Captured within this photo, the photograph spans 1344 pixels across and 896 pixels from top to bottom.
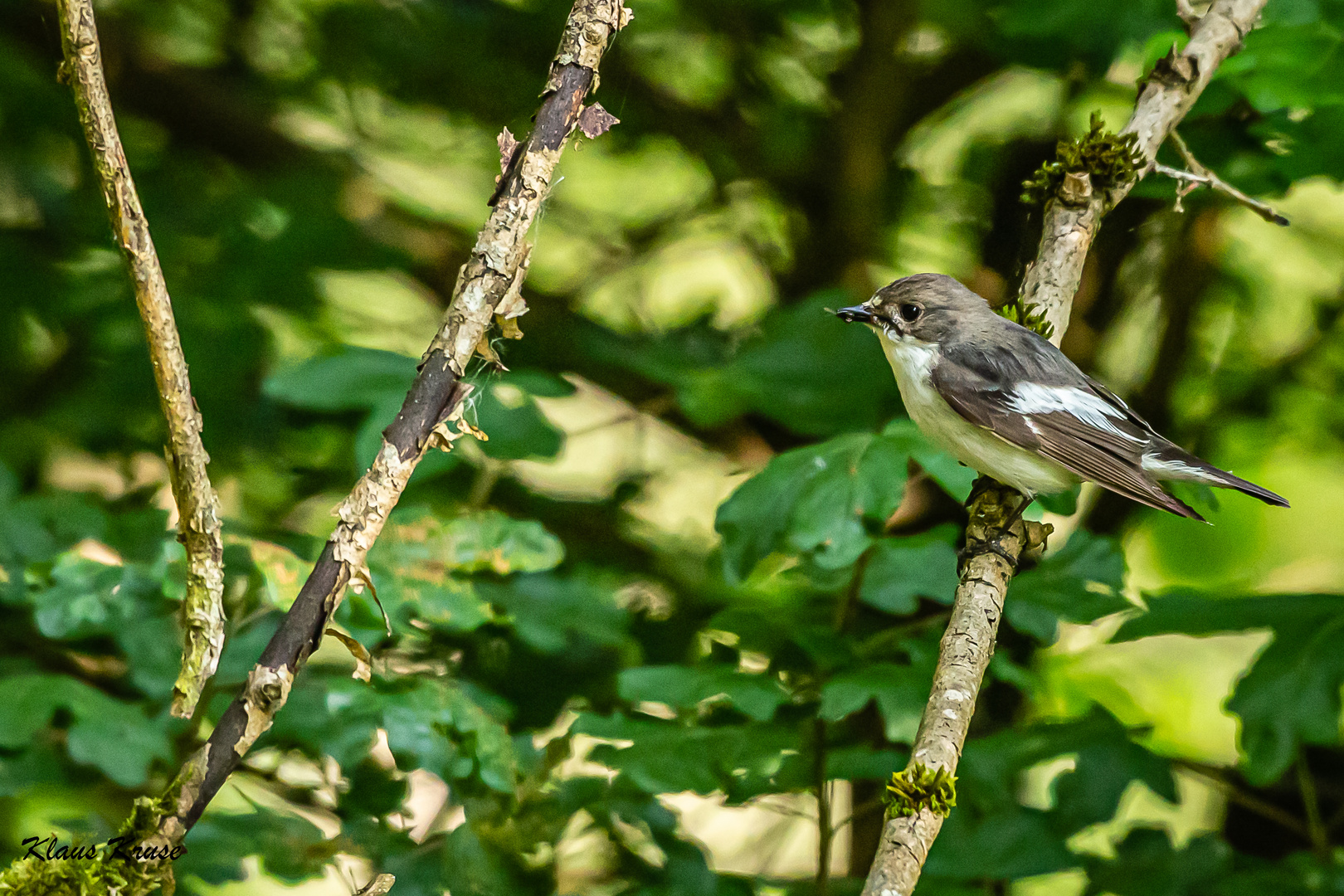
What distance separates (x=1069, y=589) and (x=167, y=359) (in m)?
2.17

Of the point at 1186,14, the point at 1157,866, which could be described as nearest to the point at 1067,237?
the point at 1186,14

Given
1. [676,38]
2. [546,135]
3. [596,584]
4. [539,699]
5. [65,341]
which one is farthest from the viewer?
[676,38]

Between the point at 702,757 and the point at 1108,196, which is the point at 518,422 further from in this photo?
the point at 1108,196

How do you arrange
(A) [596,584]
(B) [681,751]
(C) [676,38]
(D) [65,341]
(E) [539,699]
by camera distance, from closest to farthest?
(B) [681,751], (A) [596,584], (E) [539,699], (D) [65,341], (C) [676,38]

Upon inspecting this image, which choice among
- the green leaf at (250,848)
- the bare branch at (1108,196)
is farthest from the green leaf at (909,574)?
the green leaf at (250,848)

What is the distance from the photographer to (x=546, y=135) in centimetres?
188

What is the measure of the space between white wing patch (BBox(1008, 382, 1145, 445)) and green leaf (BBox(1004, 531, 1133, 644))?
1.62 feet

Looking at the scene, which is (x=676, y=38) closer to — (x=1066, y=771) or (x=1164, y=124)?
(x=1164, y=124)

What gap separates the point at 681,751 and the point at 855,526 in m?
0.70

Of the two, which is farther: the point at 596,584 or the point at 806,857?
the point at 806,857

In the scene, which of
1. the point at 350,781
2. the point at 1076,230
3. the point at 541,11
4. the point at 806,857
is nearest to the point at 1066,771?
the point at 1076,230

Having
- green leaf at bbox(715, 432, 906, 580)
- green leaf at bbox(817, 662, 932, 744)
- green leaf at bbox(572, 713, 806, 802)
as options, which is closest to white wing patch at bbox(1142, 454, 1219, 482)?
green leaf at bbox(715, 432, 906, 580)

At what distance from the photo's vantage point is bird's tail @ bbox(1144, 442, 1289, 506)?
10.2 feet

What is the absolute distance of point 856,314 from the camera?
140 inches
